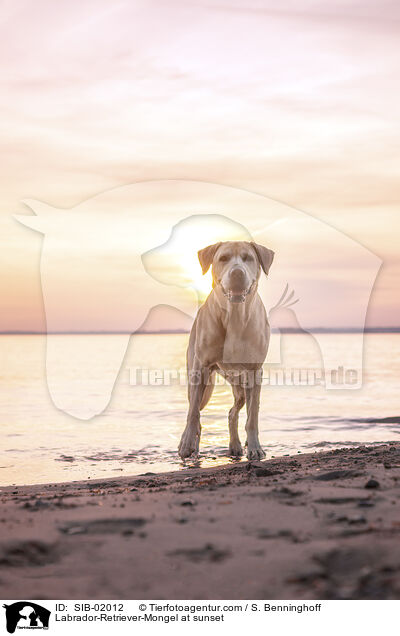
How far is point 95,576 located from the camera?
340 centimetres

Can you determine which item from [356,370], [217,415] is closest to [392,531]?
[217,415]

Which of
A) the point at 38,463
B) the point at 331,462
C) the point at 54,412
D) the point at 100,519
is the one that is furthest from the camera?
the point at 54,412

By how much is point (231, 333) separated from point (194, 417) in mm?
1279

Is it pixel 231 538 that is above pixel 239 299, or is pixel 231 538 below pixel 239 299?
below

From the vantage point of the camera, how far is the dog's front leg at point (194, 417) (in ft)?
30.8

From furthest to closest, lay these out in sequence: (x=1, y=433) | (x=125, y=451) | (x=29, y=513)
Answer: (x=1, y=433) < (x=125, y=451) < (x=29, y=513)

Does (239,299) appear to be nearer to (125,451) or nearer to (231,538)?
(125,451)
